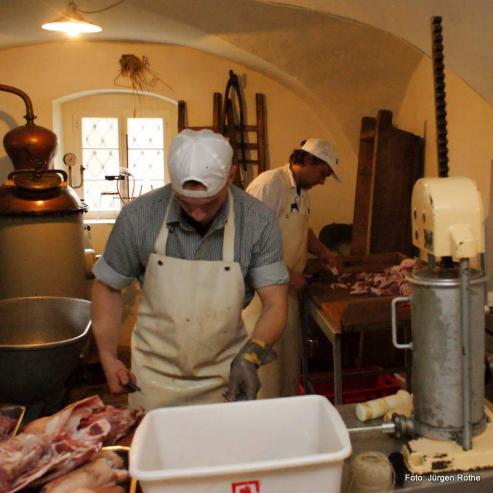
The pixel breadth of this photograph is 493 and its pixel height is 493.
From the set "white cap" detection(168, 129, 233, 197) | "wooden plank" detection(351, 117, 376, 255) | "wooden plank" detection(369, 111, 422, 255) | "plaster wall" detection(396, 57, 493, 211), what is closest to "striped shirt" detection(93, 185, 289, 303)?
"white cap" detection(168, 129, 233, 197)

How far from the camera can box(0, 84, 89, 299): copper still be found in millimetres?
4449

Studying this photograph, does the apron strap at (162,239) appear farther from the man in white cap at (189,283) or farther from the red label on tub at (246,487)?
the red label on tub at (246,487)

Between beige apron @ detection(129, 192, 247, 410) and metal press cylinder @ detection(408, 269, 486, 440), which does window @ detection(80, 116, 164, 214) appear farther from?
metal press cylinder @ detection(408, 269, 486, 440)

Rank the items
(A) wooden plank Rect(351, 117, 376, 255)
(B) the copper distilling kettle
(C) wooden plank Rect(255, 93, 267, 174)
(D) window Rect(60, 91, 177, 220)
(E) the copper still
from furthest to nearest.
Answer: (D) window Rect(60, 91, 177, 220), (C) wooden plank Rect(255, 93, 267, 174), (A) wooden plank Rect(351, 117, 376, 255), (B) the copper distilling kettle, (E) the copper still

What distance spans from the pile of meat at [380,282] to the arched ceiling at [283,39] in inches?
62.9

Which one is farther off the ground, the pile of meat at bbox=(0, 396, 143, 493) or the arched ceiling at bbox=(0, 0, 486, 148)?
the arched ceiling at bbox=(0, 0, 486, 148)

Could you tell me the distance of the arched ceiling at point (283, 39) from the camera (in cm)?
450

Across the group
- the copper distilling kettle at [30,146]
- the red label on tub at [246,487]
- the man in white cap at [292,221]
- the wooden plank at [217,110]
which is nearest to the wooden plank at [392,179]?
the man in white cap at [292,221]

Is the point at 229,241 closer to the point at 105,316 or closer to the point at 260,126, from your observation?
the point at 105,316

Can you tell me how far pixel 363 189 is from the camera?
5262 mm

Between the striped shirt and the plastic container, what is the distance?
1.89 m

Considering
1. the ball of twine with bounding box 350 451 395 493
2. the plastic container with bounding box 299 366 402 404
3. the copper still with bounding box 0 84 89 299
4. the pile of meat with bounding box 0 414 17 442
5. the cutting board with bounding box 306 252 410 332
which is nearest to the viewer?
the ball of twine with bounding box 350 451 395 493

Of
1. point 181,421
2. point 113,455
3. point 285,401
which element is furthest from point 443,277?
point 113,455

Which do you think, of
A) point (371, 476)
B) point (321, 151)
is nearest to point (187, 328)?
point (371, 476)
